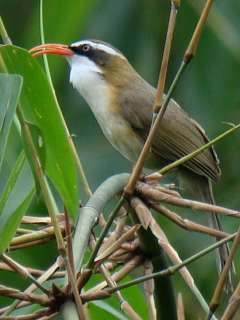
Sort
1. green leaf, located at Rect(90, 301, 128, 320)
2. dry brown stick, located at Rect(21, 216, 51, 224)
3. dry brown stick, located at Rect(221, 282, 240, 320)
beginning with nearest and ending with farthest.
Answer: dry brown stick, located at Rect(221, 282, 240, 320), dry brown stick, located at Rect(21, 216, 51, 224), green leaf, located at Rect(90, 301, 128, 320)

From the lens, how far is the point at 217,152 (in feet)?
14.7

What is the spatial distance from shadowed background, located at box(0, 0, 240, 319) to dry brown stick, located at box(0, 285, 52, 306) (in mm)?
1873

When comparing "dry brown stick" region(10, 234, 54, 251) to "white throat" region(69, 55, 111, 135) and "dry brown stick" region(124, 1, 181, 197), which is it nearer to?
"dry brown stick" region(124, 1, 181, 197)

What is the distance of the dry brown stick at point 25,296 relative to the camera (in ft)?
5.10

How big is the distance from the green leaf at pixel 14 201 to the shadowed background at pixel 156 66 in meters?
1.70

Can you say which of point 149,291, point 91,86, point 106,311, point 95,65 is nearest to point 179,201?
point 149,291

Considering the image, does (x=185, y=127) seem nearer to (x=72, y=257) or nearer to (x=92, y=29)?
(x=92, y=29)

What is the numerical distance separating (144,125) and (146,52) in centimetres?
47

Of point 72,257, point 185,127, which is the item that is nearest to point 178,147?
point 185,127

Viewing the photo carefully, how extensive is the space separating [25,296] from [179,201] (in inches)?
13.8

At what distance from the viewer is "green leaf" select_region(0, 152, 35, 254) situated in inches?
65.8

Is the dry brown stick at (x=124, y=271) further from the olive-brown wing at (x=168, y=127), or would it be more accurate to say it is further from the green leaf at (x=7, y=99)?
the olive-brown wing at (x=168, y=127)

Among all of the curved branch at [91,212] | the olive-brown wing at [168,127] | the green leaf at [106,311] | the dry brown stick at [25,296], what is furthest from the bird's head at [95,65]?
the dry brown stick at [25,296]

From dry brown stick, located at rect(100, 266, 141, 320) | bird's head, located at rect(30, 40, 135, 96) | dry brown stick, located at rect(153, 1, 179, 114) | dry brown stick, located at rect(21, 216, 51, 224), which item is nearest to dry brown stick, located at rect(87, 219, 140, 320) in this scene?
dry brown stick, located at rect(100, 266, 141, 320)
